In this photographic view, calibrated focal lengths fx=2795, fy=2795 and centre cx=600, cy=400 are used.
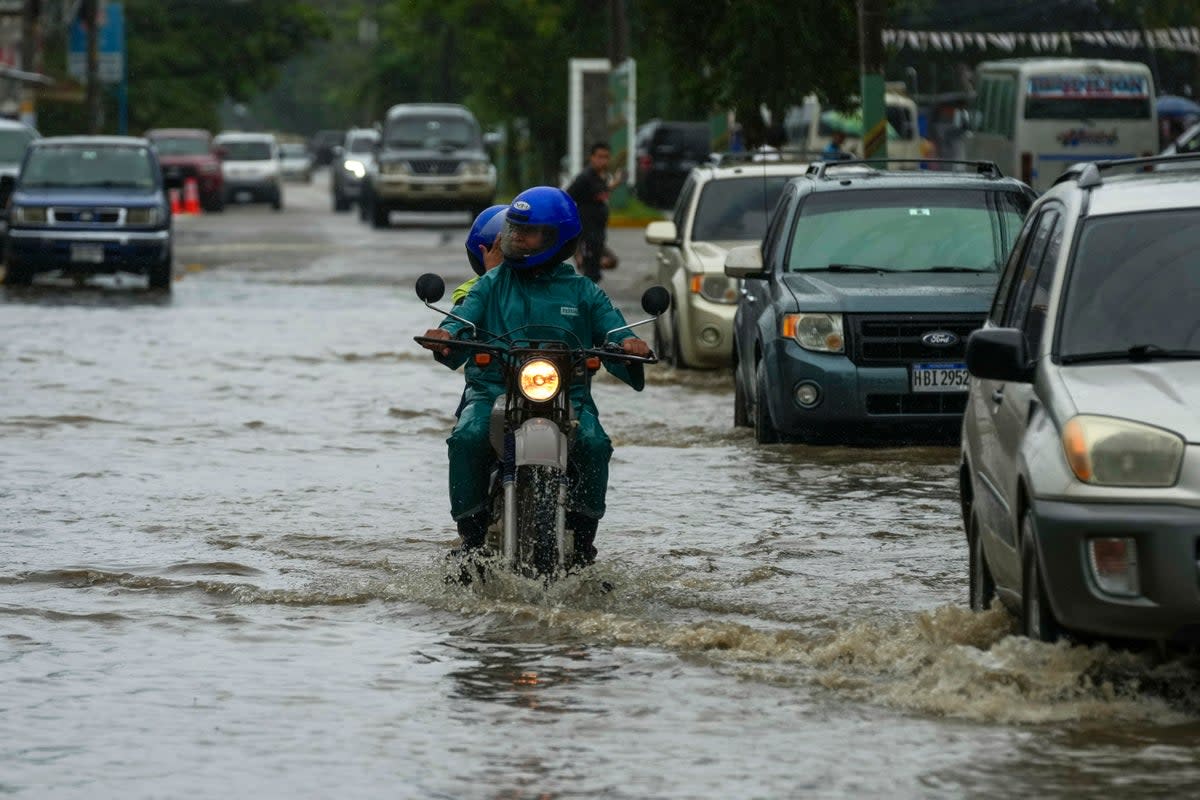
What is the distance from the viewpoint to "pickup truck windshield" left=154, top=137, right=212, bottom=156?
60.5 m

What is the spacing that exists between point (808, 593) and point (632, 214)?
41642 mm

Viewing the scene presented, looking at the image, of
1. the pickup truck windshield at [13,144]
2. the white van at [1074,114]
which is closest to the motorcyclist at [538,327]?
the pickup truck windshield at [13,144]

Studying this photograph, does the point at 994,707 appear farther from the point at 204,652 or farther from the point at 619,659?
the point at 204,652

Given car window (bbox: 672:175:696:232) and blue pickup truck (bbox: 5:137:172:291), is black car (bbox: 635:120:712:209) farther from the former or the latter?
car window (bbox: 672:175:696:232)

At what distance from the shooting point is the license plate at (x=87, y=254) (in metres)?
30.8

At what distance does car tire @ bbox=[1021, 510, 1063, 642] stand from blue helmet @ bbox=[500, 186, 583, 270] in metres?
2.38

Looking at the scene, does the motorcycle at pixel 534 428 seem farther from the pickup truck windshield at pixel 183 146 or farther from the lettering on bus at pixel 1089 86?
the pickup truck windshield at pixel 183 146

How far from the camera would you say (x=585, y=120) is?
164ft

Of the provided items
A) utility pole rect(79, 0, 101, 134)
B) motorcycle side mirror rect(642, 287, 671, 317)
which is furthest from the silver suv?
utility pole rect(79, 0, 101, 134)

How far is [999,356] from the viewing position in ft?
25.4

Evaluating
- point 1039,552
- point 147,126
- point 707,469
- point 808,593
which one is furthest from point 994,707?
point 147,126

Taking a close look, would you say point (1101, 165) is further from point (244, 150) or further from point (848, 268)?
point (244, 150)

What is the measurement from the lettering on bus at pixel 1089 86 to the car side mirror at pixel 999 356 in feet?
120

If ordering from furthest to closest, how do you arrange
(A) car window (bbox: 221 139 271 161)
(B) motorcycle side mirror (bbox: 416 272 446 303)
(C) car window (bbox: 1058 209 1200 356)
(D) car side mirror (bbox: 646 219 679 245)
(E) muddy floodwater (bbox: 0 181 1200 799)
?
1. (A) car window (bbox: 221 139 271 161)
2. (D) car side mirror (bbox: 646 219 679 245)
3. (B) motorcycle side mirror (bbox: 416 272 446 303)
4. (C) car window (bbox: 1058 209 1200 356)
5. (E) muddy floodwater (bbox: 0 181 1200 799)
